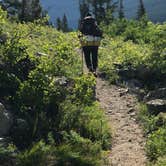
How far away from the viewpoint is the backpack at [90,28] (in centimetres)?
1789

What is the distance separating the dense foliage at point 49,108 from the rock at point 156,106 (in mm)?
1388

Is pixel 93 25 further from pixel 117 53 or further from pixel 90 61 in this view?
pixel 117 53

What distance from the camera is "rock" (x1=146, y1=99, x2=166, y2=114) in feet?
47.7

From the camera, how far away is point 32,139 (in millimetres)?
11789

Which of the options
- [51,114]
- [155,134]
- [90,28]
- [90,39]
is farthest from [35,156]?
[90,28]

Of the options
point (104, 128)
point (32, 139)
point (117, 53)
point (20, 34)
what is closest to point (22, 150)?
point (32, 139)

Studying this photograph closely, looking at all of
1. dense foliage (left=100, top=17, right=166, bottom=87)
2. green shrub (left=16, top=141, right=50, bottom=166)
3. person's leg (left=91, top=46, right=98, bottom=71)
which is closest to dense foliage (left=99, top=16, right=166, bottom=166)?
dense foliage (left=100, top=17, right=166, bottom=87)

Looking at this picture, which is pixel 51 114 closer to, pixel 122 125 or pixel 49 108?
pixel 49 108

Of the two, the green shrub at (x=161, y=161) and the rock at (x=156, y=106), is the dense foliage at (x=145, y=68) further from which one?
the green shrub at (x=161, y=161)

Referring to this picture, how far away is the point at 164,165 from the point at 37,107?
303 centimetres

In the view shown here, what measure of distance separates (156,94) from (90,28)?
3.46 metres

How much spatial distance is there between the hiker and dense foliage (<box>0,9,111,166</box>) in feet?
13.5

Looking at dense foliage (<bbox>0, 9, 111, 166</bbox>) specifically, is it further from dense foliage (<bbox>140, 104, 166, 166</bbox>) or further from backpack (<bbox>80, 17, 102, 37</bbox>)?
backpack (<bbox>80, 17, 102, 37</bbox>)

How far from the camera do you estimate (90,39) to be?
1798cm
